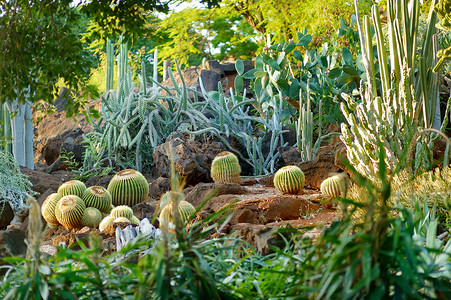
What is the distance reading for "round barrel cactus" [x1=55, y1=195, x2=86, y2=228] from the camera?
4102mm

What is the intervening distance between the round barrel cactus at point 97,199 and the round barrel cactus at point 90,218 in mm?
174

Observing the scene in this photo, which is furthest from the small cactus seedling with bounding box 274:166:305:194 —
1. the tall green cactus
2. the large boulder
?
the large boulder

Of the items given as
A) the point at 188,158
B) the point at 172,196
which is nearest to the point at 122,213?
the point at 188,158

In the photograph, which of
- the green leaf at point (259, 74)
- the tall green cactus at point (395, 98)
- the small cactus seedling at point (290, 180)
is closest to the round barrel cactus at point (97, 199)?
the small cactus seedling at point (290, 180)

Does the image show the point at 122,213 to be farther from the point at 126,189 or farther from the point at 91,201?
the point at 126,189

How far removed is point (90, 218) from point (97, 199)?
0.90ft

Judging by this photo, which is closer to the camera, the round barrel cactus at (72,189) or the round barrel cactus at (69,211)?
the round barrel cactus at (69,211)

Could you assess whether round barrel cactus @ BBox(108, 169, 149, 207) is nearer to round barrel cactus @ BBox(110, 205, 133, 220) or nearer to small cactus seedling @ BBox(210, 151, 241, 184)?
small cactus seedling @ BBox(210, 151, 241, 184)

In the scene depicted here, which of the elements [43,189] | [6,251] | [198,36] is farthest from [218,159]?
[198,36]

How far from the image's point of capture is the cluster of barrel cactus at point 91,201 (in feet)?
13.5

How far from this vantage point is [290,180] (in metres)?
4.54

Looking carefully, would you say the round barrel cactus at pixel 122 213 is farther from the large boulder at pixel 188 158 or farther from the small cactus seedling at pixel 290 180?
the large boulder at pixel 188 158

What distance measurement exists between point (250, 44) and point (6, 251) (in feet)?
56.8

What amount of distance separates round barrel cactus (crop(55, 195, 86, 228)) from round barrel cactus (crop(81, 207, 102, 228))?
34mm
